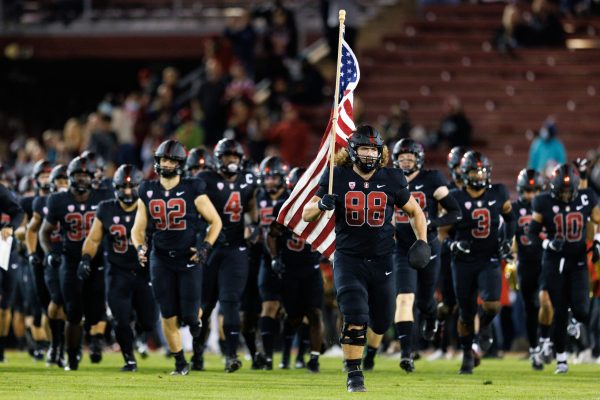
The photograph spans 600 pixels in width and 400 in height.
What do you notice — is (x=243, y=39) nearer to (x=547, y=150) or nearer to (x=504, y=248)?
(x=547, y=150)

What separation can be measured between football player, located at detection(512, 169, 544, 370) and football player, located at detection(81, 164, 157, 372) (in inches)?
178

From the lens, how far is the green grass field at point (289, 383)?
1339cm

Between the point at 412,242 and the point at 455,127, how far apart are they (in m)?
8.29

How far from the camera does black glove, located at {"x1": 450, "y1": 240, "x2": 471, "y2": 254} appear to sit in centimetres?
1659

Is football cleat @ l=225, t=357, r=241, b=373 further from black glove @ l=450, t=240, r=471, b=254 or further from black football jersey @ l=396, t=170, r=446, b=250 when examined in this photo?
black glove @ l=450, t=240, r=471, b=254

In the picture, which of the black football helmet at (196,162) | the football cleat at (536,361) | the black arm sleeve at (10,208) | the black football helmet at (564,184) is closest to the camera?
the black arm sleeve at (10,208)

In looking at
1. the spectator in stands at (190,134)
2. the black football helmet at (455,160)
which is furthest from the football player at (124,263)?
the spectator in stands at (190,134)

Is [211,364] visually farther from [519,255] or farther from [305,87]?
[305,87]

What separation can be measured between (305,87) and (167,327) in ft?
37.9

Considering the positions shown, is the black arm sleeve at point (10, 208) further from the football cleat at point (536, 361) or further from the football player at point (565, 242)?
the football cleat at point (536, 361)

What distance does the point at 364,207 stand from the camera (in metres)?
13.6

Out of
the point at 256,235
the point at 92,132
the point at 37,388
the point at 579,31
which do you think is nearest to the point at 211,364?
→ the point at 256,235

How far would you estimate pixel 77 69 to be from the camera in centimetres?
3328

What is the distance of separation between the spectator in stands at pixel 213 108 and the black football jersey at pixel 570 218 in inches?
369
